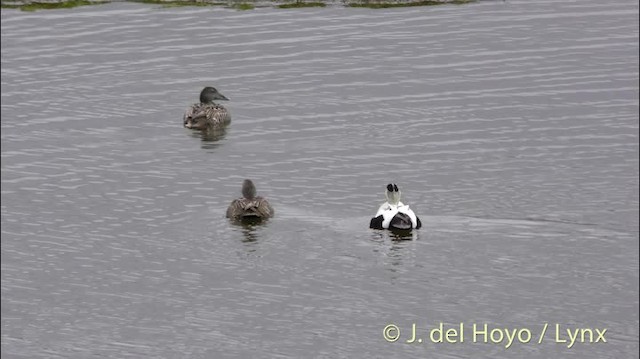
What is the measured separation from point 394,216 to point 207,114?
14.5 m

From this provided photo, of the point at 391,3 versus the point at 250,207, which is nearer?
the point at 250,207

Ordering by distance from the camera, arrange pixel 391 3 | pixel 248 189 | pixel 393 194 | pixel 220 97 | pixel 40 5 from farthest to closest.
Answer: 1. pixel 40 5
2. pixel 391 3
3. pixel 220 97
4. pixel 248 189
5. pixel 393 194

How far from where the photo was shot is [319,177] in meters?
47.2

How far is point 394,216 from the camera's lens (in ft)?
136

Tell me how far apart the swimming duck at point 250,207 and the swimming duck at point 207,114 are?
1140cm

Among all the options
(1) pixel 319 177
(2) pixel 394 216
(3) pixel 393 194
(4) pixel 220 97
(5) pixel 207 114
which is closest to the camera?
(2) pixel 394 216

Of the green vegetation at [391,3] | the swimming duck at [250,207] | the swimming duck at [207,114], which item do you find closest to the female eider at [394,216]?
the swimming duck at [250,207]

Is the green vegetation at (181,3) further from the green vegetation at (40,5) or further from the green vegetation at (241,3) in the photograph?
the green vegetation at (40,5)

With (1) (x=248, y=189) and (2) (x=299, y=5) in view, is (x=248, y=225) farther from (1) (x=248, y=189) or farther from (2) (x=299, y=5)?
(2) (x=299, y=5)

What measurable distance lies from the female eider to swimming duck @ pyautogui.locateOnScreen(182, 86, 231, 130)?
43.7ft

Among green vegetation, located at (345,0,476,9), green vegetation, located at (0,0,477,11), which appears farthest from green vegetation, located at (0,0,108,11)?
green vegetation, located at (345,0,476,9)

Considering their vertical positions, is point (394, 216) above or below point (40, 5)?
below

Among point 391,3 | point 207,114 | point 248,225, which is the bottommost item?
point 248,225

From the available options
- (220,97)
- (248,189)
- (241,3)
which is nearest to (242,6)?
(241,3)
